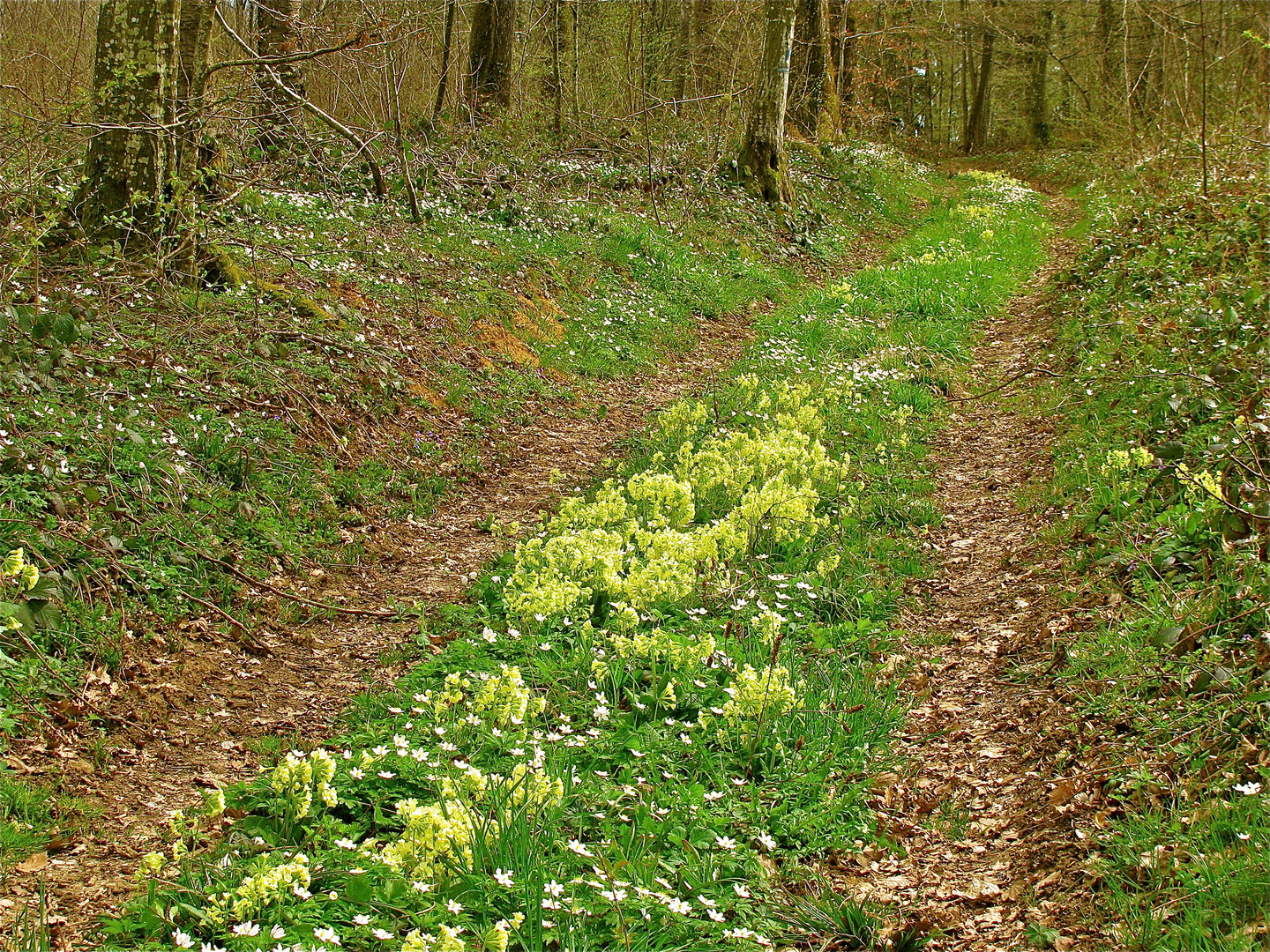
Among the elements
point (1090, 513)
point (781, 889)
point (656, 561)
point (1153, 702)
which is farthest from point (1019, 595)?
point (781, 889)

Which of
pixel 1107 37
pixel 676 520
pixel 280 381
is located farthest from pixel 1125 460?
pixel 1107 37

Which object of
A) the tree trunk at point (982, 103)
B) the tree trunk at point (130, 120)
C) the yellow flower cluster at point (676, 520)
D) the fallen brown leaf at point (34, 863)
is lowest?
the fallen brown leaf at point (34, 863)

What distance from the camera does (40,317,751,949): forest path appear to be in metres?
3.51

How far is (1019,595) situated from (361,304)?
23.0 ft

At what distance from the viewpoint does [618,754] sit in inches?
164

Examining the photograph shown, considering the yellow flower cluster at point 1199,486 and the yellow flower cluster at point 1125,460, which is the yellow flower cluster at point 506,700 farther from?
the yellow flower cluster at point 1125,460

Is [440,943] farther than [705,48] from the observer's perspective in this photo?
No

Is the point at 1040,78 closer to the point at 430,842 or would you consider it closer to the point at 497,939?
the point at 430,842

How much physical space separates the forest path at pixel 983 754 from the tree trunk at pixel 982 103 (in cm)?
3741

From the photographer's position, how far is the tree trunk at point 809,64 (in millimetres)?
23359

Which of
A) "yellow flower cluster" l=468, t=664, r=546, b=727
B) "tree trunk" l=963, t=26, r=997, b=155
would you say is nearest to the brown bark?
"tree trunk" l=963, t=26, r=997, b=155

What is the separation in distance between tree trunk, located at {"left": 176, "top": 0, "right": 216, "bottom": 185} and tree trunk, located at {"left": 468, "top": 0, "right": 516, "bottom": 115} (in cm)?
912

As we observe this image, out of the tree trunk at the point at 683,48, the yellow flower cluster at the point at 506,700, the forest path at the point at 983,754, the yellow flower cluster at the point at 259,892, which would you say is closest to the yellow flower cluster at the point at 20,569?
the yellow flower cluster at the point at 259,892

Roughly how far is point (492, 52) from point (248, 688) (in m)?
15.6
